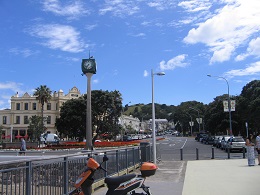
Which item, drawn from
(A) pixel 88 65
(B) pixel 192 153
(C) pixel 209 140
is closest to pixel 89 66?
(A) pixel 88 65

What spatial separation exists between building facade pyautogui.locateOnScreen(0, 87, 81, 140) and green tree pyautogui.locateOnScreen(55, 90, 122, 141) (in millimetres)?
38037

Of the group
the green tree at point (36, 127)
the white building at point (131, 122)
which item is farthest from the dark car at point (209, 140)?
the white building at point (131, 122)

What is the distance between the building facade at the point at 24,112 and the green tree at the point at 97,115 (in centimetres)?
3804

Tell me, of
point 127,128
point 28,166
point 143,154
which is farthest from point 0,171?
point 127,128

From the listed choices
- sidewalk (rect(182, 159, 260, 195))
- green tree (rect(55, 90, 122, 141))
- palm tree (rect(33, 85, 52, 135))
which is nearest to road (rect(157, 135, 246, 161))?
sidewalk (rect(182, 159, 260, 195))

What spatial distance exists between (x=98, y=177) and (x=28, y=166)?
15.4ft

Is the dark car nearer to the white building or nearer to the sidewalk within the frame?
the sidewalk

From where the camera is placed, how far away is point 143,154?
64.6 ft

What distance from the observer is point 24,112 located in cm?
10419

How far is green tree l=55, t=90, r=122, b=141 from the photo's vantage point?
209 feet

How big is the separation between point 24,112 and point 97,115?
4720cm

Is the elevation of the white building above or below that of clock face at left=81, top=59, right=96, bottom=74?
below

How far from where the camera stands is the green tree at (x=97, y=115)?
63562 mm

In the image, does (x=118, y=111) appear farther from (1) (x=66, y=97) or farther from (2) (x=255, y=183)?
(2) (x=255, y=183)
